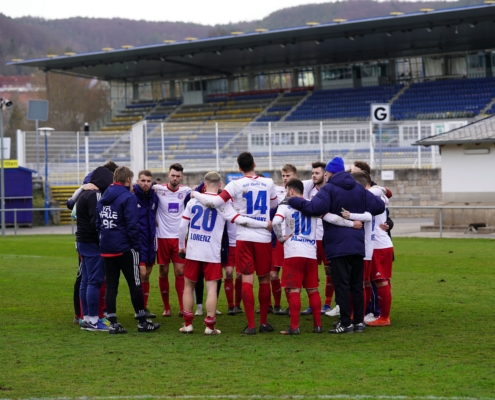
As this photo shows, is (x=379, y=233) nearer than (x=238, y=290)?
Yes

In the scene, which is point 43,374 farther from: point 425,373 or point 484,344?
point 484,344

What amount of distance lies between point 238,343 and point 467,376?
256cm

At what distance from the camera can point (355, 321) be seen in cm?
921

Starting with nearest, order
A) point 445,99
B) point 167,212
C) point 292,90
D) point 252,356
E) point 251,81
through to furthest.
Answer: point 252,356 < point 167,212 < point 445,99 < point 292,90 < point 251,81

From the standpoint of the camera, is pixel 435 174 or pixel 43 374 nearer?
pixel 43 374

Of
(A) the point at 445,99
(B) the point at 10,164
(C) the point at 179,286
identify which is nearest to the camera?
(C) the point at 179,286

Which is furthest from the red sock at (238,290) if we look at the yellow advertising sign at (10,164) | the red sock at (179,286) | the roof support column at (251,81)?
the roof support column at (251,81)

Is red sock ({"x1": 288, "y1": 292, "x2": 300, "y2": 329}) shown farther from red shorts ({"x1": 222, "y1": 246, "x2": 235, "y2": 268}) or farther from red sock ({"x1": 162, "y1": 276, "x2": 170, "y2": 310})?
red sock ({"x1": 162, "y1": 276, "x2": 170, "y2": 310})

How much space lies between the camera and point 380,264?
31.4 ft

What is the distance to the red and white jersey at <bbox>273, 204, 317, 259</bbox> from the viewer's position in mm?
8891

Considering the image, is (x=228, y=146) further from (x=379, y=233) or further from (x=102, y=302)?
(x=379, y=233)

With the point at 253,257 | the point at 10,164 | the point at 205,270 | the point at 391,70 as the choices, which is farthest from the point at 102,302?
the point at 391,70

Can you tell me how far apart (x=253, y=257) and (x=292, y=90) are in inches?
1801

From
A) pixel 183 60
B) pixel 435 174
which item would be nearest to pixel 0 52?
pixel 183 60
